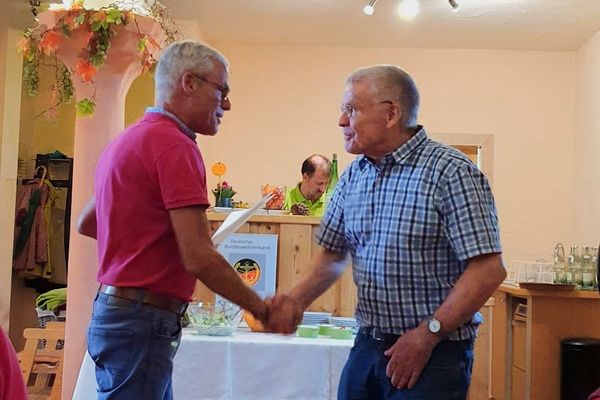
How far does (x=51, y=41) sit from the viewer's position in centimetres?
307

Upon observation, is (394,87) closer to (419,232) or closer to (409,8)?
(419,232)

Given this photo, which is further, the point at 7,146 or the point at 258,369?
the point at 7,146

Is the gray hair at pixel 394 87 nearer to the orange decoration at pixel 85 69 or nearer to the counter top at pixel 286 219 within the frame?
the counter top at pixel 286 219

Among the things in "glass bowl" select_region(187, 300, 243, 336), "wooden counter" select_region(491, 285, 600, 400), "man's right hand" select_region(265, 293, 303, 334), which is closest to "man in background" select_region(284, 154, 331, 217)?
"wooden counter" select_region(491, 285, 600, 400)

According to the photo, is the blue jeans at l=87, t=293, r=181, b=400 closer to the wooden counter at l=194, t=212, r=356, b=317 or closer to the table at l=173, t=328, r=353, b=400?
the table at l=173, t=328, r=353, b=400

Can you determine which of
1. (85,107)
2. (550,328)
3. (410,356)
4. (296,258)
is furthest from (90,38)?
(550,328)

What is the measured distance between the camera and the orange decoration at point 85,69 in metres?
3.13

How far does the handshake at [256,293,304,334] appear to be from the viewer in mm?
2109

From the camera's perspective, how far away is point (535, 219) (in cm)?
707

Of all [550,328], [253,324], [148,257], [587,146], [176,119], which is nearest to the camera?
[148,257]

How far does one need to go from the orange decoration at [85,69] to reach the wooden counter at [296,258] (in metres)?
0.92

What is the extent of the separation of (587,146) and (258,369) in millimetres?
4967

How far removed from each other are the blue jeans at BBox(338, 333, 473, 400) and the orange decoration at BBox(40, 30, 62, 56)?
1961mm

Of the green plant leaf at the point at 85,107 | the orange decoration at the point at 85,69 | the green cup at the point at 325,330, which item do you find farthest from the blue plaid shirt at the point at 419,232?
the green plant leaf at the point at 85,107
